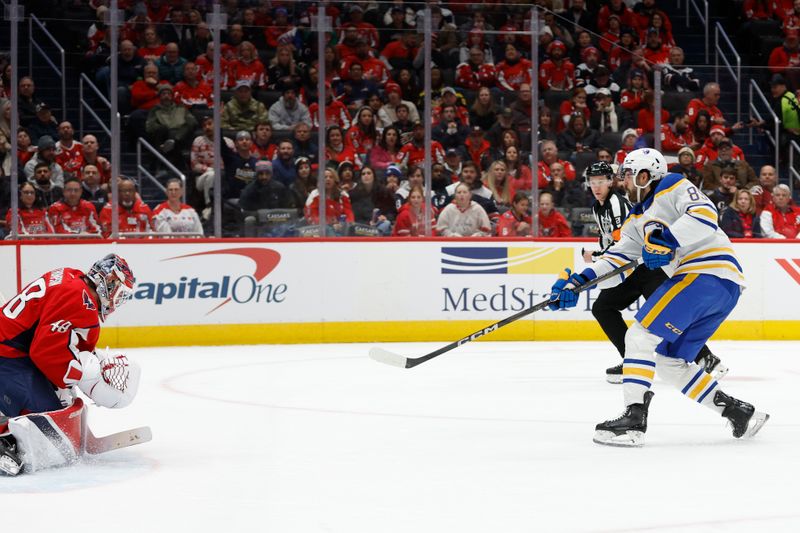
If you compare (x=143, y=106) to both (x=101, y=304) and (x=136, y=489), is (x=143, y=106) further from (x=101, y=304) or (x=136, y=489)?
(x=136, y=489)

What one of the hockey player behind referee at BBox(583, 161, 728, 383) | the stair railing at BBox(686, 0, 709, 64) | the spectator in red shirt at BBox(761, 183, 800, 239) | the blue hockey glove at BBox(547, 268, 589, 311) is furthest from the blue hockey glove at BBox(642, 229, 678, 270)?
the stair railing at BBox(686, 0, 709, 64)

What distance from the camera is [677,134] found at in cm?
941

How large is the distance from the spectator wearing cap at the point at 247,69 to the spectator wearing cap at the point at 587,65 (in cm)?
255

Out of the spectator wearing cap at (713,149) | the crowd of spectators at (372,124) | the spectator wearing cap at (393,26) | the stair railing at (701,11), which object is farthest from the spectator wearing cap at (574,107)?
the stair railing at (701,11)

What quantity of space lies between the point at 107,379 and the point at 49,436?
27cm

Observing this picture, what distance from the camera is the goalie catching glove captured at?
3.94 metres

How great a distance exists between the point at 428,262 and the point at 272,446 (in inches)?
181

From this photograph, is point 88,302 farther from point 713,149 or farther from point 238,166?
point 713,149

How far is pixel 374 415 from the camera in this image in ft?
17.9

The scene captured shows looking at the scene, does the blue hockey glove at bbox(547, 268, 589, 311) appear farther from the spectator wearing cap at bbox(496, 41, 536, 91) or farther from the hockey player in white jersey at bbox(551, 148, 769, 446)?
the spectator wearing cap at bbox(496, 41, 536, 91)

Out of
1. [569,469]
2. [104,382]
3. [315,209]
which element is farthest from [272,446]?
[315,209]

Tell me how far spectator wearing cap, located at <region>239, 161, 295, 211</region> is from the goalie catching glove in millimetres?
4704

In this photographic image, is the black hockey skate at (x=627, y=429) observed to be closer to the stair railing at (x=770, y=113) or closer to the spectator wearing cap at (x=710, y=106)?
the spectator wearing cap at (x=710, y=106)

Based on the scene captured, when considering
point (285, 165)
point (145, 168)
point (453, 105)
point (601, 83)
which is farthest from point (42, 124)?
point (601, 83)
